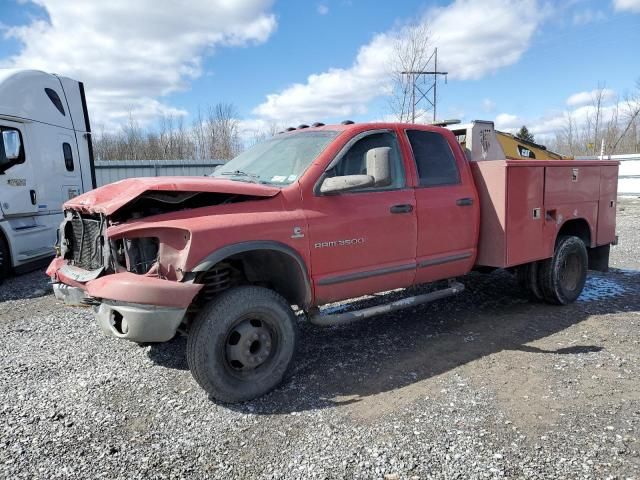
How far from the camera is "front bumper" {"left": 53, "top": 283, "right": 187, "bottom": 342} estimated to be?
325 cm

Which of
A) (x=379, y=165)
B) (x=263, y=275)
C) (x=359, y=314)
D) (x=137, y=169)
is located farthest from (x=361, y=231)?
(x=137, y=169)

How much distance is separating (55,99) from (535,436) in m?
9.65

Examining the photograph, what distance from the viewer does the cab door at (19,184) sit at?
8.04 meters

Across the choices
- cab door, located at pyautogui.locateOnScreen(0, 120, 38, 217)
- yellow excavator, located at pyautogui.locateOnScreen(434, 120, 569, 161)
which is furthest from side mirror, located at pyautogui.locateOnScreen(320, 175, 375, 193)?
cab door, located at pyautogui.locateOnScreen(0, 120, 38, 217)

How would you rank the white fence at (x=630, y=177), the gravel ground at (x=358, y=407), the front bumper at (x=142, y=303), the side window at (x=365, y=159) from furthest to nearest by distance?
the white fence at (x=630, y=177) < the side window at (x=365, y=159) < the front bumper at (x=142, y=303) < the gravel ground at (x=358, y=407)

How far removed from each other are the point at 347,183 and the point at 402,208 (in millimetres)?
743

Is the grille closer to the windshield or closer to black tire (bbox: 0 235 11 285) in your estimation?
the windshield

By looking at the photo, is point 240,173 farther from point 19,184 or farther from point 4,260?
point 19,184

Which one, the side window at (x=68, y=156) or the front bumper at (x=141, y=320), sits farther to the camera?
the side window at (x=68, y=156)

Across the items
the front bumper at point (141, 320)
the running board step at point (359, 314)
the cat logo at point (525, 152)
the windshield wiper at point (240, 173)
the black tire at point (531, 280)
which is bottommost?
the black tire at point (531, 280)

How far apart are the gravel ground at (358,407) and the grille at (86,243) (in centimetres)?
100

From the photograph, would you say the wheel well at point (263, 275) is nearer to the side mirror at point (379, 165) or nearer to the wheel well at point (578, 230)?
the side mirror at point (379, 165)

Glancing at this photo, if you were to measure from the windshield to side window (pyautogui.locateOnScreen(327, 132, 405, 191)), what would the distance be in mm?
207

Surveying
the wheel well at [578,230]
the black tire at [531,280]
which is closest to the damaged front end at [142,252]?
the black tire at [531,280]
